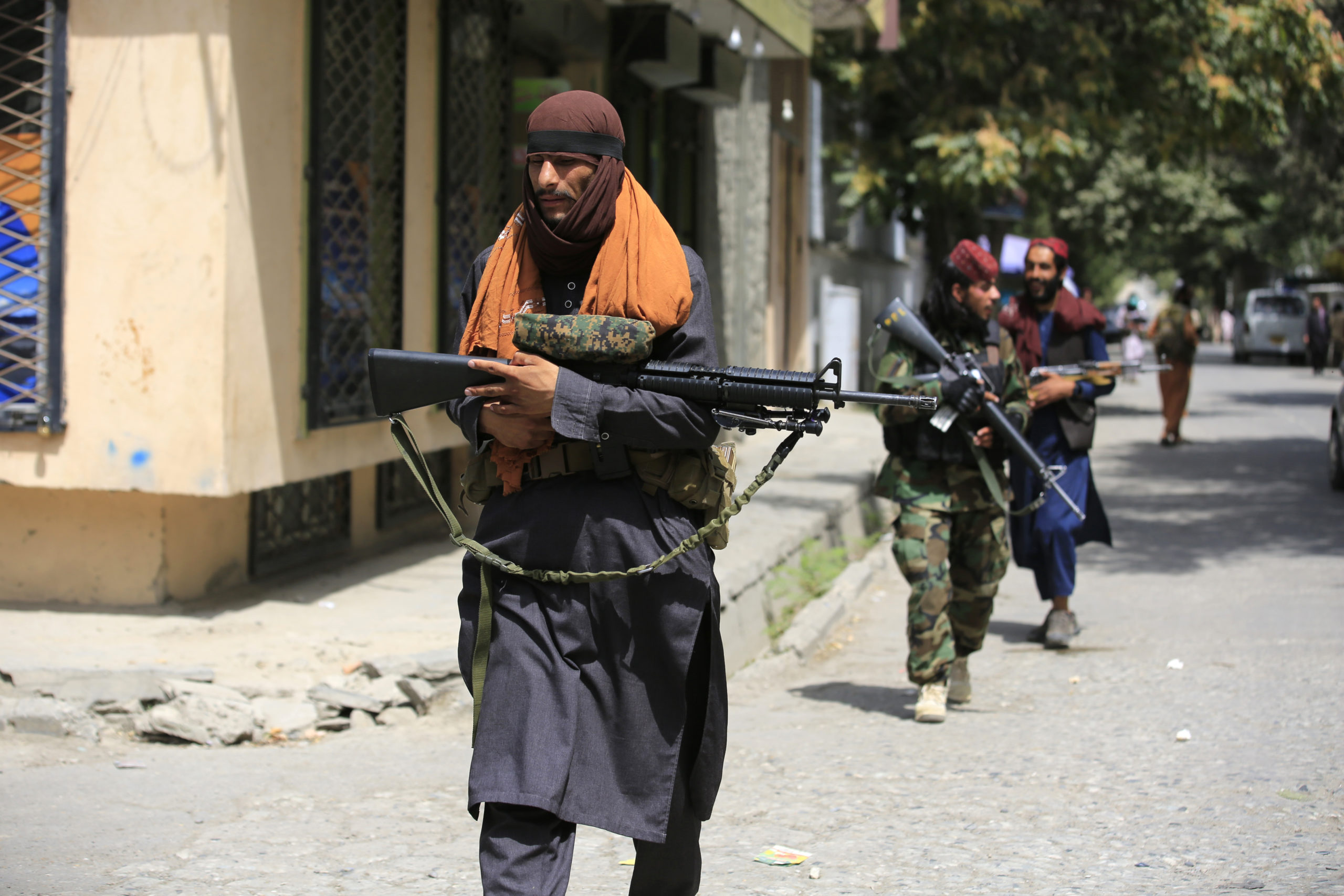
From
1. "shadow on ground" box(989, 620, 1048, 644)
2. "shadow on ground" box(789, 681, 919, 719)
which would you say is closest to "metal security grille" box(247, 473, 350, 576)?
"shadow on ground" box(789, 681, 919, 719)

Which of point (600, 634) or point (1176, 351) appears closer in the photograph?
point (600, 634)

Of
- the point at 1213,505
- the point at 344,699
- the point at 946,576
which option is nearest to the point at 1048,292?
the point at 946,576

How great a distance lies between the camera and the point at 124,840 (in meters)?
3.88

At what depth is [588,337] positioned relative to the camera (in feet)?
8.94

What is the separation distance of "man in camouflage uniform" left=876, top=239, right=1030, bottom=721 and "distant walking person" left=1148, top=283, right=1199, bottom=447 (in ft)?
35.6

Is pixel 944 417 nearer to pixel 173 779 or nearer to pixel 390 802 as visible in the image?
pixel 390 802

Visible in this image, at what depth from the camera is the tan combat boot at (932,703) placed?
5297 millimetres

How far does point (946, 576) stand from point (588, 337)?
2920 millimetres

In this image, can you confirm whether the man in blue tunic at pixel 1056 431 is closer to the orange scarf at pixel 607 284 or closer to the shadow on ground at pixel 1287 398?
the orange scarf at pixel 607 284

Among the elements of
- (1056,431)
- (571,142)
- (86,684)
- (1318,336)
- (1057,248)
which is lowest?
(86,684)

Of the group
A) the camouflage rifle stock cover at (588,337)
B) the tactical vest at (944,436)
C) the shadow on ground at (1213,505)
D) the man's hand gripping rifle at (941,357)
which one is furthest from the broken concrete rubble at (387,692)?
the shadow on ground at (1213,505)

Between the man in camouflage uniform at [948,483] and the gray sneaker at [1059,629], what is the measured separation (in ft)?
4.17

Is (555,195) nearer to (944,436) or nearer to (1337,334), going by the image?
(944,436)

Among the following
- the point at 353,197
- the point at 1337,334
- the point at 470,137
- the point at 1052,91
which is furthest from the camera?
the point at 1337,334
